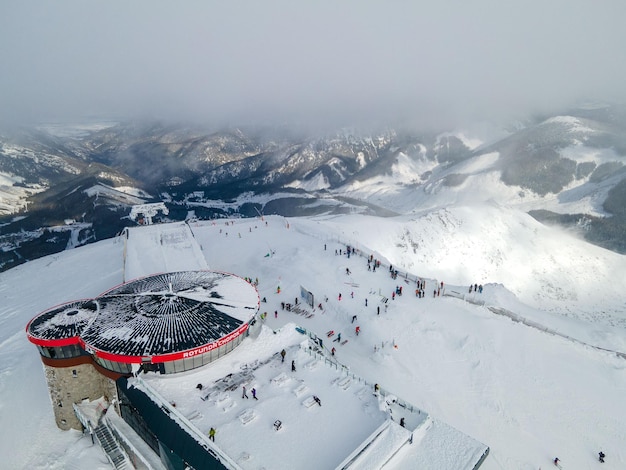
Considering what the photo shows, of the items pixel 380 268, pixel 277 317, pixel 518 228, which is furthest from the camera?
pixel 518 228

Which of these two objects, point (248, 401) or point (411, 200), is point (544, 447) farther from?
point (411, 200)

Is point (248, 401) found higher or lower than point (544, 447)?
higher

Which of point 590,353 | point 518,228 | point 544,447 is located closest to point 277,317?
point 544,447

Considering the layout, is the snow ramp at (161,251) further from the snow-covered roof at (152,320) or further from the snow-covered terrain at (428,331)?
the snow-covered roof at (152,320)

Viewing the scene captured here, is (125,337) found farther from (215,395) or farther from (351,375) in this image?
(351,375)

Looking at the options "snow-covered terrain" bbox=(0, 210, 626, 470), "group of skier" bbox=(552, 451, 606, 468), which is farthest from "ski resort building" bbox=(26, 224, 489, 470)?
"group of skier" bbox=(552, 451, 606, 468)

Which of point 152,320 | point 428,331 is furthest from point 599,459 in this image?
point 152,320

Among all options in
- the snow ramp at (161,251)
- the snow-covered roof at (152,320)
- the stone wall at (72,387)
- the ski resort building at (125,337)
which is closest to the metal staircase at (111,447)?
the stone wall at (72,387)
